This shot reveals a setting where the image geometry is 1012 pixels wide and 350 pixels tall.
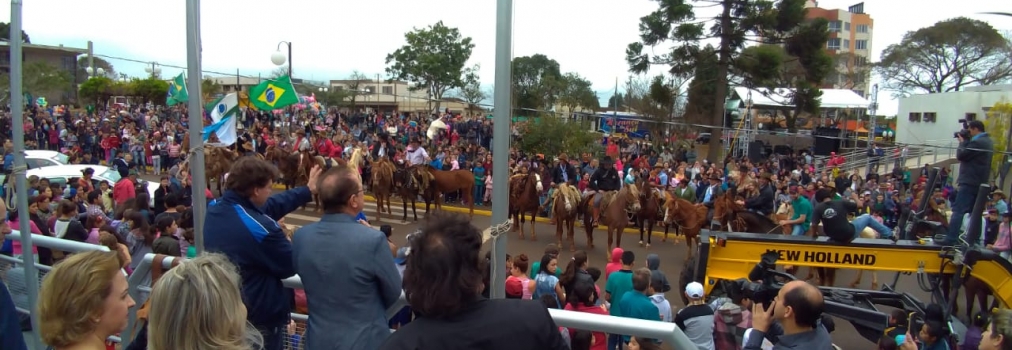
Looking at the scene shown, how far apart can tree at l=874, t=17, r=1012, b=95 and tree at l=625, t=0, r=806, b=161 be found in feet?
102

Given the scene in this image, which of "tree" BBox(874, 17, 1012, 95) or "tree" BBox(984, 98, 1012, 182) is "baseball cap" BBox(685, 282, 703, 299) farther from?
"tree" BBox(874, 17, 1012, 95)

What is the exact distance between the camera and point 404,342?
2.24m

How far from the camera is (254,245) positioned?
327 centimetres

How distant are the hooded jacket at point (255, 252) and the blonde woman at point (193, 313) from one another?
3.36 feet

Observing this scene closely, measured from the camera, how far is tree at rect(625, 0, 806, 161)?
27141mm

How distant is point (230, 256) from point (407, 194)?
14354 millimetres

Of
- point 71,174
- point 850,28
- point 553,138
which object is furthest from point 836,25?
point 71,174

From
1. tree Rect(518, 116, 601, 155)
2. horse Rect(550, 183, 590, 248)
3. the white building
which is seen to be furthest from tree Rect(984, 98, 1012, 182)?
horse Rect(550, 183, 590, 248)

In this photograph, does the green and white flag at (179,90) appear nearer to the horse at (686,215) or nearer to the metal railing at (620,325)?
the horse at (686,215)

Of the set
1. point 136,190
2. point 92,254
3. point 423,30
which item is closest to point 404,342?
point 92,254

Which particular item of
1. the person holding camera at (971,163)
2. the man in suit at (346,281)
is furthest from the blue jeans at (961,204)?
the man in suit at (346,281)

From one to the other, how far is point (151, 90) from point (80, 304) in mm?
53146

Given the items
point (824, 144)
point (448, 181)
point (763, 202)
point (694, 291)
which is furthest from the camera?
point (824, 144)

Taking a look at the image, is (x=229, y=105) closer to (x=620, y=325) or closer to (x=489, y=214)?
(x=620, y=325)
